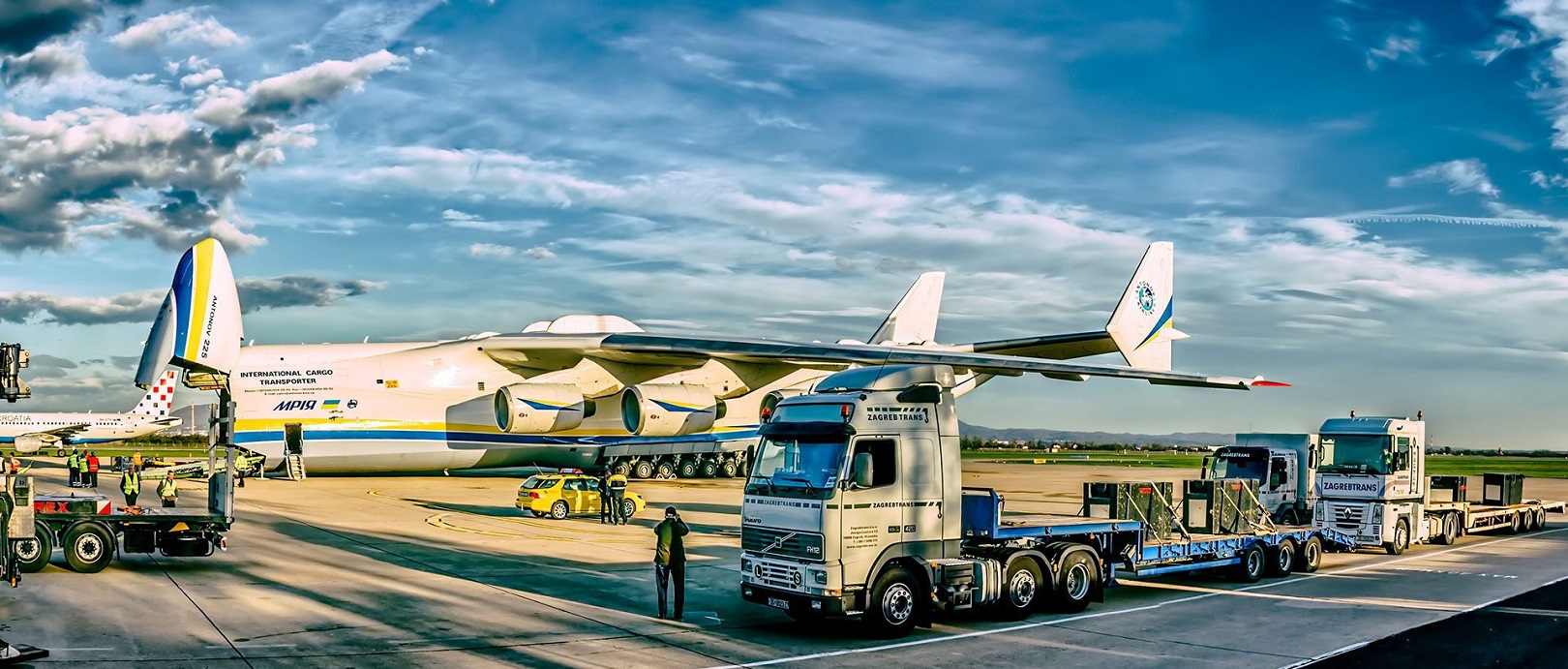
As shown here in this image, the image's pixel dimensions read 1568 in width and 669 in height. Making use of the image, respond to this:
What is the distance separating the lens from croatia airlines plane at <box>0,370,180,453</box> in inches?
2606

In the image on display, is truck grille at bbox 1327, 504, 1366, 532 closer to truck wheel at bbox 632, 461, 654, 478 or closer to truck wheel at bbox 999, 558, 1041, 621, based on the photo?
truck wheel at bbox 999, 558, 1041, 621

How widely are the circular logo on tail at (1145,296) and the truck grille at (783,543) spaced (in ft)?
72.7

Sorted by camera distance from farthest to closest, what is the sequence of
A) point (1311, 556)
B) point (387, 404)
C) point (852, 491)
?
point (387, 404) → point (1311, 556) → point (852, 491)

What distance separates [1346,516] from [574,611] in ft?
51.4

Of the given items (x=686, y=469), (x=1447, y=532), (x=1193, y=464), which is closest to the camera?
(x=1447, y=532)

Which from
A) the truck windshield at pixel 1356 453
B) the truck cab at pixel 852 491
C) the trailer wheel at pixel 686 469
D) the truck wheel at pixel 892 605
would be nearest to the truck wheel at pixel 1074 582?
the truck cab at pixel 852 491

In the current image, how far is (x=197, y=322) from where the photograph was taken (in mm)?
17297

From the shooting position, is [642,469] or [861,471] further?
[642,469]

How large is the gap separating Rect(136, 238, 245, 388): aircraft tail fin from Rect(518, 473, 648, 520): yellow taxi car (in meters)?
10.9

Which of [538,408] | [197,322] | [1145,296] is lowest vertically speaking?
[538,408]

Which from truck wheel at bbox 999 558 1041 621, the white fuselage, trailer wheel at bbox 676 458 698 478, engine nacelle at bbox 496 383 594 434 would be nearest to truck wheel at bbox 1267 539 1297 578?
truck wheel at bbox 999 558 1041 621

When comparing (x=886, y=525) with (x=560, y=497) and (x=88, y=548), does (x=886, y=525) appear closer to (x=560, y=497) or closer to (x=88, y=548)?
(x=88, y=548)

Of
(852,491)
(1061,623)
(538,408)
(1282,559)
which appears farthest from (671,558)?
(538,408)

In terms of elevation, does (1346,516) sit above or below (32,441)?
above
